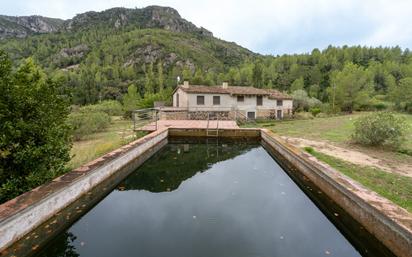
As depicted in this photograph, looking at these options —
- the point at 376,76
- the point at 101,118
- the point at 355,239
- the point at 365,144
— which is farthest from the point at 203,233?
the point at 376,76

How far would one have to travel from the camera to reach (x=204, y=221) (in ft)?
11.8

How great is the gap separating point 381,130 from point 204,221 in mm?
7230

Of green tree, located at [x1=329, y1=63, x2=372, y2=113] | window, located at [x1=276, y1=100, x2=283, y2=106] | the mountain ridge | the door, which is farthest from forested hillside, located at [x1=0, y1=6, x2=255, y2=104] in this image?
green tree, located at [x1=329, y1=63, x2=372, y2=113]

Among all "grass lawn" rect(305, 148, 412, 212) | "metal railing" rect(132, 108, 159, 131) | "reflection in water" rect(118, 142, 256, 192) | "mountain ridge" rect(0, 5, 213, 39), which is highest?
"mountain ridge" rect(0, 5, 213, 39)

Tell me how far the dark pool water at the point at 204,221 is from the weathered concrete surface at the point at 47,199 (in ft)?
1.17

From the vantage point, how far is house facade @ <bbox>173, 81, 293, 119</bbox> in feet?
70.2

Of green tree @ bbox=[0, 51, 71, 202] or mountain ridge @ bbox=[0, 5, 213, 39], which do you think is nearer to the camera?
green tree @ bbox=[0, 51, 71, 202]

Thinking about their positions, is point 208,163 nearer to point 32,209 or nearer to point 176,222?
point 176,222

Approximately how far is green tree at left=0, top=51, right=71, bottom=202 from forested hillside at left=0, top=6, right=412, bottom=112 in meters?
0.58

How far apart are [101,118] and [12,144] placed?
11565 mm

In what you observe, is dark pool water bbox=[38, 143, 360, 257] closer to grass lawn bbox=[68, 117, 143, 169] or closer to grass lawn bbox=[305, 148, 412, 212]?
grass lawn bbox=[305, 148, 412, 212]

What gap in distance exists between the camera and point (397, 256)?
2.51 m

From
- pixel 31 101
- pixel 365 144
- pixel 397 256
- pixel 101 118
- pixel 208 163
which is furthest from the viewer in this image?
pixel 101 118

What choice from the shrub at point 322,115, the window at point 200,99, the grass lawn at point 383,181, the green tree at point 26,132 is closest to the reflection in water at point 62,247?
the green tree at point 26,132
